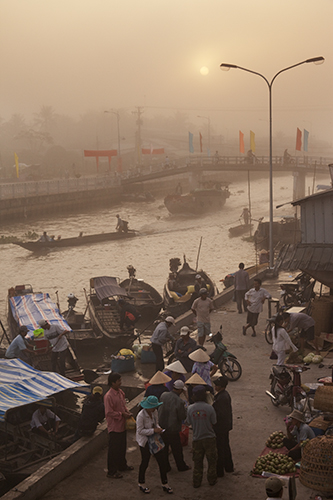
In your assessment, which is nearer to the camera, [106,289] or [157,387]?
[157,387]

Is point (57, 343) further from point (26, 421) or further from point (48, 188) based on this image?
point (48, 188)

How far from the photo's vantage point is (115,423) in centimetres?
786

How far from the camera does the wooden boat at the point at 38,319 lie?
1432cm

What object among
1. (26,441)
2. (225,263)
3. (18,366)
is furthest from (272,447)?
(225,263)

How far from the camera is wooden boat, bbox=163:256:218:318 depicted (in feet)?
68.9

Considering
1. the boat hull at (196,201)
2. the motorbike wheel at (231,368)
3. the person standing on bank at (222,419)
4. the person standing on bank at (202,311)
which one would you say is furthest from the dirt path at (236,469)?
the boat hull at (196,201)

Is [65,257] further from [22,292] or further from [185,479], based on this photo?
[185,479]

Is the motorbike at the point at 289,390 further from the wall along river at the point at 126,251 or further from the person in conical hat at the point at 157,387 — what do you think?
the wall along river at the point at 126,251

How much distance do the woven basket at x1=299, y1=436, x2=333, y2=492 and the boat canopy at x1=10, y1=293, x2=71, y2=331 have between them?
10.5 meters

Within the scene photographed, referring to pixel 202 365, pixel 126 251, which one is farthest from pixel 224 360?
pixel 126 251

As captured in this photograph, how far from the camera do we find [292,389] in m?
9.57

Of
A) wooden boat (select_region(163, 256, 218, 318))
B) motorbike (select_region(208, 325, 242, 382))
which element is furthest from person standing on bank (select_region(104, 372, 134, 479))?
wooden boat (select_region(163, 256, 218, 318))

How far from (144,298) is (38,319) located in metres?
6.70

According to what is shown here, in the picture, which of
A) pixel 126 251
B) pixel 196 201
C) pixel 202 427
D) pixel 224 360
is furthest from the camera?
pixel 196 201
